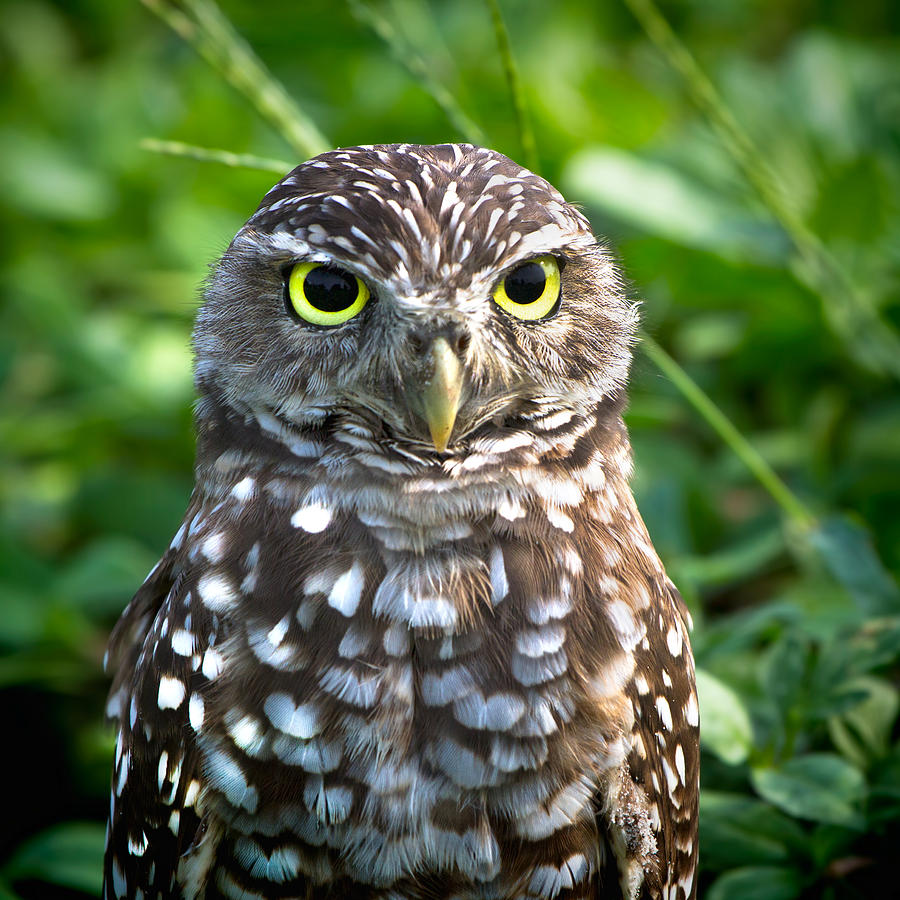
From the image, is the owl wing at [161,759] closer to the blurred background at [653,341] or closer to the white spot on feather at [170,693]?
the white spot on feather at [170,693]

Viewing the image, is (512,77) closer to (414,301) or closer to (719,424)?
(414,301)

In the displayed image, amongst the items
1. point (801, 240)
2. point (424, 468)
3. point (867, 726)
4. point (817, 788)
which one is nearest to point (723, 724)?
point (817, 788)

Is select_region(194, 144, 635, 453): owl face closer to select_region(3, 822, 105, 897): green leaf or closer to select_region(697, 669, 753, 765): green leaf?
select_region(697, 669, 753, 765): green leaf

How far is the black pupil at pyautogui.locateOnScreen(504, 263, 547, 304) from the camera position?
1698mm

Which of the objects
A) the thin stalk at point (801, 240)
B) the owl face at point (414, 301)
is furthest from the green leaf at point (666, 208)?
the owl face at point (414, 301)

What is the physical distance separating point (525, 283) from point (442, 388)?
0.26 meters

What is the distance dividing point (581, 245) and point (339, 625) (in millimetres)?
789

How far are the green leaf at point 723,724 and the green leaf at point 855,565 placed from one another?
1.51 feet

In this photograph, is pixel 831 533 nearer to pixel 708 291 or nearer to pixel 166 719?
pixel 708 291

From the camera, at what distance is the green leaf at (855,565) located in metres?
2.26

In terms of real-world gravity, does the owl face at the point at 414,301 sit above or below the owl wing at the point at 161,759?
above

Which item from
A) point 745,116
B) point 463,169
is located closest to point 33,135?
point 745,116

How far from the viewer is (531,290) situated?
173cm

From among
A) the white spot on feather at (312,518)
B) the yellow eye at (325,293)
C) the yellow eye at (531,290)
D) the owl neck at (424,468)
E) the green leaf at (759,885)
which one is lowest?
the green leaf at (759,885)
